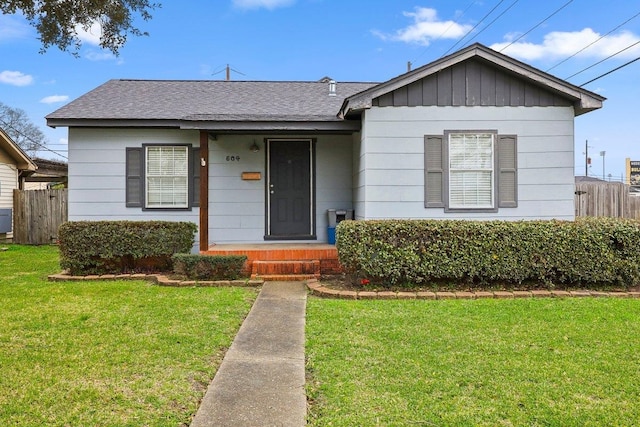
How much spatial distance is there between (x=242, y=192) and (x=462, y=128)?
14.7ft

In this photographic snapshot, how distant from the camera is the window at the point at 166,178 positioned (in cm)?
903

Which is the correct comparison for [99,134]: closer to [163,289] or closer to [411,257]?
[163,289]

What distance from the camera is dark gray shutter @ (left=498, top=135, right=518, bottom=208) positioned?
25.1ft

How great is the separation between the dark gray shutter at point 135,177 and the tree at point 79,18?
384 cm

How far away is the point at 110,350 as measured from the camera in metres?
3.97

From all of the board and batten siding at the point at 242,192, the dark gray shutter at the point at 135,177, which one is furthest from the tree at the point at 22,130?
the board and batten siding at the point at 242,192

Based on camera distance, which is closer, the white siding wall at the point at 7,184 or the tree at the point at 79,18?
the tree at the point at 79,18

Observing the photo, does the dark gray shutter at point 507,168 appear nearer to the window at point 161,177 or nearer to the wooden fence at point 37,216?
the window at point 161,177

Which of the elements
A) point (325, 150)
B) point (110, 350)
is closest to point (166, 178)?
point (325, 150)

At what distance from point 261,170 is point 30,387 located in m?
6.51

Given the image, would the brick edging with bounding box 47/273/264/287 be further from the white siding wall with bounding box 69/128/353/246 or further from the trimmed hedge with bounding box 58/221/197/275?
the white siding wall with bounding box 69/128/353/246

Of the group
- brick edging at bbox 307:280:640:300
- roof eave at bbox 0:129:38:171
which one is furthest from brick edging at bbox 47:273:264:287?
roof eave at bbox 0:129:38:171

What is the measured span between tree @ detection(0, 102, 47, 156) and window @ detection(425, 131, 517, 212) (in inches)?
1264

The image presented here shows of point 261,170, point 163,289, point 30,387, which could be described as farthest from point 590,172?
point 30,387
